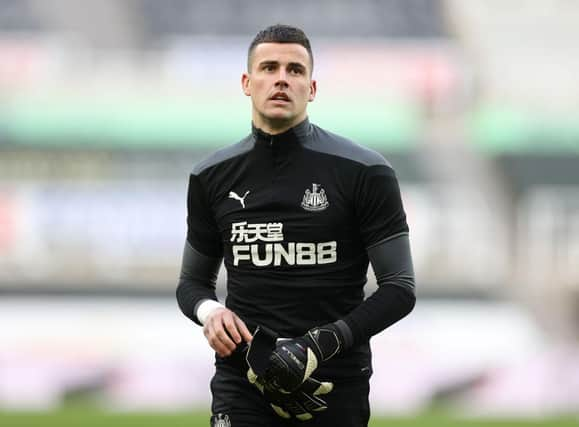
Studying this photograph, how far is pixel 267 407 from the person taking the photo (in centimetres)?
423

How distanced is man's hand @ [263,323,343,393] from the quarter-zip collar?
0.62 m

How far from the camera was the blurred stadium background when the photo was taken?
2184 cm

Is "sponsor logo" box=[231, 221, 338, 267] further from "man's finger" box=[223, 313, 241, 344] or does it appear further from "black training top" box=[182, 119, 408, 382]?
"man's finger" box=[223, 313, 241, 344]

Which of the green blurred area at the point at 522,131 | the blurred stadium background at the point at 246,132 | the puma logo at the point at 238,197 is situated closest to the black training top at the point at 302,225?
the puma logo at the point at 238,197

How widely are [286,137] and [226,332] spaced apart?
2.16 ft

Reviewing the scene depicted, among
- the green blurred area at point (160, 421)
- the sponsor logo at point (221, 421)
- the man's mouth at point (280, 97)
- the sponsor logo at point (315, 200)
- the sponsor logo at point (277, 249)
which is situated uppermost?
the green blurred area at point (160, 421)

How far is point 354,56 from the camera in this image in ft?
75.6

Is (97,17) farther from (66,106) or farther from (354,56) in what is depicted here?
(354,56)

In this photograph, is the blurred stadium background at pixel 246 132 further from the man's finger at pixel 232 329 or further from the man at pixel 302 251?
the man's finger at pixel 232 329

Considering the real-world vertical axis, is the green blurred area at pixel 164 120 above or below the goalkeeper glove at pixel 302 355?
above

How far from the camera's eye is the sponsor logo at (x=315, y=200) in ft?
13.9

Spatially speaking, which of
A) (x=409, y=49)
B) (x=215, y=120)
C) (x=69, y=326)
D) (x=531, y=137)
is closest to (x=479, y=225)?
(x=531, y=137)

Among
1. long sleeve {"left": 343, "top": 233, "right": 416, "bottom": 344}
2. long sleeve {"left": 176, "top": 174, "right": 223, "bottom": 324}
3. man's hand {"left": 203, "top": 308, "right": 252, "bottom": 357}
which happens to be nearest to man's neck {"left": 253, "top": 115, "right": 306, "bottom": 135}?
long sleeve {"left": 176, "top": 174, "right": 223, "bottom": 324}

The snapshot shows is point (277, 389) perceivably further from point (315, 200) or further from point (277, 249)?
point (315, 200)
